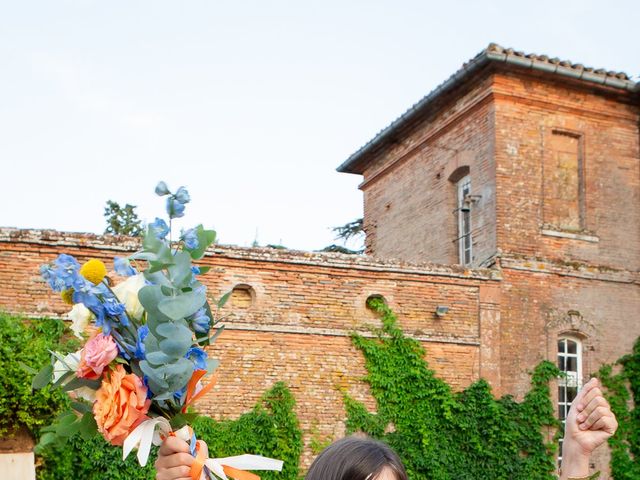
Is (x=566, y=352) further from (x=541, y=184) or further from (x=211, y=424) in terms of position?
(x=211, y=424)

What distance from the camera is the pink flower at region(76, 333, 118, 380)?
2.99 metres

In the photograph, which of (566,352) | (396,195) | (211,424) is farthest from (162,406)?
(396,195)

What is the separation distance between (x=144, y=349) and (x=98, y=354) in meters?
0.16

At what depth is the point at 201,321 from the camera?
3.13 metres

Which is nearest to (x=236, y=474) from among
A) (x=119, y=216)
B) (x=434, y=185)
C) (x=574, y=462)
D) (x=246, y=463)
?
(x=246, y=463)

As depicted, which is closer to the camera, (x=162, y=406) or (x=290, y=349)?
(x=162, y=406)

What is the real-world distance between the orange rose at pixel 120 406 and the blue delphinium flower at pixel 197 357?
0.60 feet

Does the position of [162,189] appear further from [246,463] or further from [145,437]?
[246,463]

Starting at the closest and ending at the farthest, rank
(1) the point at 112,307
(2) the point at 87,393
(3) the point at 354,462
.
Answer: (3) the point at 354,462 < (1) the point at 112,307 < (2) the point at 87,393

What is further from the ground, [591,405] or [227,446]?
[591,405]

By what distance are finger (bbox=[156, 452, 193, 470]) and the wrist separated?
124 centimetres

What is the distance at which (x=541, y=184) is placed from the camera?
1659cm

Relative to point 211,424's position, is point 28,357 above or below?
above

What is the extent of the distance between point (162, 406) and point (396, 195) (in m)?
17.1
